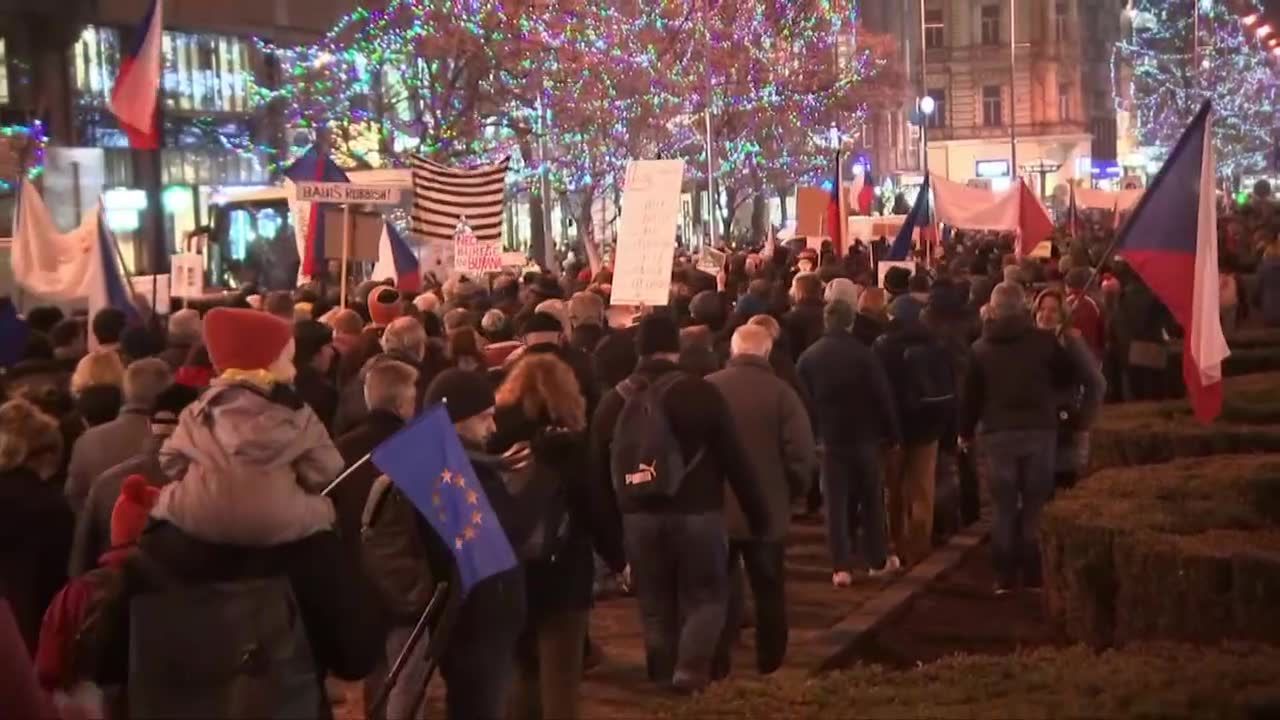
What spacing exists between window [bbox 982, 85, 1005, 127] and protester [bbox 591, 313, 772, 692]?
9105 cm

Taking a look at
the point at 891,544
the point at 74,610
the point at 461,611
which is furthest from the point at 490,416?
the point at 891,544

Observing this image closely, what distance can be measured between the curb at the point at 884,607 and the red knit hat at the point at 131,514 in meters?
3.98

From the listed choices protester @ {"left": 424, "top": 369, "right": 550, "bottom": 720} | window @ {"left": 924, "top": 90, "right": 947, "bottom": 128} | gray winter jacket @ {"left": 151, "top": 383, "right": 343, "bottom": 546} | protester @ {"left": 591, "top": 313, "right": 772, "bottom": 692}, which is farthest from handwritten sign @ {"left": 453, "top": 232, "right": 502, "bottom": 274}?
window @ {"left": 924, "top": 90, "right": 947, "bottom": 128}

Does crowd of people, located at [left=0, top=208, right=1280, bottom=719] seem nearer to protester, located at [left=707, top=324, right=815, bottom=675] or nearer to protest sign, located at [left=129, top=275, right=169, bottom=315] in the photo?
protester, located at [left=707, top=324, right=815, bottom=675]

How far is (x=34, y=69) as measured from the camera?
1778 inches

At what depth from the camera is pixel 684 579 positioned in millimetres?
8969

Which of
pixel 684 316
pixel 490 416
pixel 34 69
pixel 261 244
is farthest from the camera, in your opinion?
pixel 34 69

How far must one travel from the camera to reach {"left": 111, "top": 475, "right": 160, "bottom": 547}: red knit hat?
5695 mm

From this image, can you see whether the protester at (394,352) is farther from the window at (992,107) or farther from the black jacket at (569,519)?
the window at (992,107)

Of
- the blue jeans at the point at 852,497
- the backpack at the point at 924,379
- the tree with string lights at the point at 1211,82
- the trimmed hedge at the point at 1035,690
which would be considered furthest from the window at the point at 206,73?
the trimmed hedge at the point at 1035,690

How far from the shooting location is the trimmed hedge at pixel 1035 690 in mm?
6148

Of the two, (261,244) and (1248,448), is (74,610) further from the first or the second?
(261,244)

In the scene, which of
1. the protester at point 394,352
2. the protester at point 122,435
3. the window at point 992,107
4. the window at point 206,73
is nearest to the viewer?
the protester at point 122,435

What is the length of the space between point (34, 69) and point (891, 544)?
118 feet
